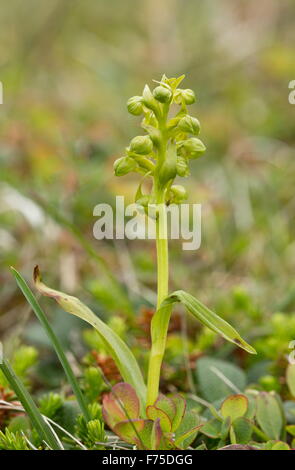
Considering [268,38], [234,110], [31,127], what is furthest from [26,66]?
[268,38]

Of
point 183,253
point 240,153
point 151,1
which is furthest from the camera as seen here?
point 151,1

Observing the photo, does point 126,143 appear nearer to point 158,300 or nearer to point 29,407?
point 158,300

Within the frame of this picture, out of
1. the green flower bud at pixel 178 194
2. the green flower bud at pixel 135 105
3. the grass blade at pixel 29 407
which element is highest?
the green flower bud at pixel 135 105

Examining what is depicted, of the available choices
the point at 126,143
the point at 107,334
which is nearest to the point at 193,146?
the point at 107,334

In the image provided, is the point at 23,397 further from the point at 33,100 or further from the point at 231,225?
the point at 33,100

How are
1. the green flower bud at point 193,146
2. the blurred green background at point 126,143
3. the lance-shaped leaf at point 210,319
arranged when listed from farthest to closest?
the blurred green background at point 126,143, the green flower bud at point 193,146, the lance-shaped leaf at point 210,319

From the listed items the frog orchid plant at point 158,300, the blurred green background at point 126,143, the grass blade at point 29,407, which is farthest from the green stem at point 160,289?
the blurred green background at point 126,143

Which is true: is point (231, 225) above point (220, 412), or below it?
above

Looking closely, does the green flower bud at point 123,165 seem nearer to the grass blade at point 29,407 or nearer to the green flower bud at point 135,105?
the green flower bud at point 135,105

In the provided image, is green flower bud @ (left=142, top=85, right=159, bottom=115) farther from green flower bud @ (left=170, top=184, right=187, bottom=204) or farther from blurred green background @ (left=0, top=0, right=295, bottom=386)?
blurred green background @ (left=0, top=0, right=295, bottom=386)
